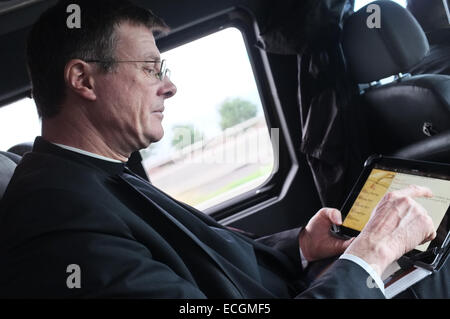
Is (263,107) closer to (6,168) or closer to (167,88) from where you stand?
(167,88)

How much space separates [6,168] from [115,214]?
54cm

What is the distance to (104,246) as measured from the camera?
104 cm

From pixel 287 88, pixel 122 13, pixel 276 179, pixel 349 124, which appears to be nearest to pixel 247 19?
pixel 287 88

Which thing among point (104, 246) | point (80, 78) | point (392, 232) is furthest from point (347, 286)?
point (80, 78)

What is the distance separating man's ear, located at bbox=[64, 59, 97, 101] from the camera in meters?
1.33

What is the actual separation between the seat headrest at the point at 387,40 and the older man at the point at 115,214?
0.94 metres

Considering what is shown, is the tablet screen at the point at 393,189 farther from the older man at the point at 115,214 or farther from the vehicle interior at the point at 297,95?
the vehicle interior at the point at 297,95

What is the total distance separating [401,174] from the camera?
148cm

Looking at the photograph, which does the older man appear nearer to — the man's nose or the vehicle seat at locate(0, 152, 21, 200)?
the man's nose

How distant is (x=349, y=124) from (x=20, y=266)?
187 centimetres

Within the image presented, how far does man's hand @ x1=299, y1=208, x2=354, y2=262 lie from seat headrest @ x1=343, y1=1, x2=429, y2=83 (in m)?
0.91

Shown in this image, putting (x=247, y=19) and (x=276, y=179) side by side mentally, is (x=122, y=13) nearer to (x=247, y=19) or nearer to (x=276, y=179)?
(x=247, y=19)

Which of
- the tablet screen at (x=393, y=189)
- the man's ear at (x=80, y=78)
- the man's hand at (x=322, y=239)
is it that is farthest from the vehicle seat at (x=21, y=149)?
the tablet screen at (x=393, y=189)

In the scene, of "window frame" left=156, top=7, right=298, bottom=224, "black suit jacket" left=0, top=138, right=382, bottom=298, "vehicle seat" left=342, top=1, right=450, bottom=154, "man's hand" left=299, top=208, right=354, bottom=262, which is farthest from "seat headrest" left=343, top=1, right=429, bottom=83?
"black suit jacket" left=0, top=138, right=382, bottom=298
